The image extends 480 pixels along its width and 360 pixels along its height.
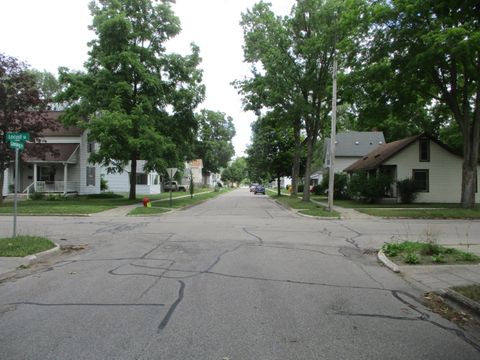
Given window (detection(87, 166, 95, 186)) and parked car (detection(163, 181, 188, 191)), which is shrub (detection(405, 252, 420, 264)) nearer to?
window (detection(87, 166, 95, 186))

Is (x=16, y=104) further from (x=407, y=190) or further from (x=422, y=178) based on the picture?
(x=422, y=178)

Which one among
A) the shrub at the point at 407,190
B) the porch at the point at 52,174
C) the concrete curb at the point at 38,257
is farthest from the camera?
the porch at the point at 52,174

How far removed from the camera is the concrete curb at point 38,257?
31.1ft

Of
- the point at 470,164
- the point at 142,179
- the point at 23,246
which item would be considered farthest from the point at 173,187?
the point at 23,246

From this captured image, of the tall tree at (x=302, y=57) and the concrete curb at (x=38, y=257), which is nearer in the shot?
the concrete curb at (x=38, y=257)

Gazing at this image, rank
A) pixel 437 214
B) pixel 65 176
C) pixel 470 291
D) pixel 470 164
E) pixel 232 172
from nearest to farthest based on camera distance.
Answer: pixel 470 291, pixel 437 214, pixel 470 164, pixel 65 176, pixel 232 172

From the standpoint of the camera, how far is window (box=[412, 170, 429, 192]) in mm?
33750

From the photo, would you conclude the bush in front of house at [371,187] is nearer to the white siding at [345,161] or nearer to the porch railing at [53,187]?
the white siding at [345,161]

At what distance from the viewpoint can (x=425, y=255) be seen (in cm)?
989

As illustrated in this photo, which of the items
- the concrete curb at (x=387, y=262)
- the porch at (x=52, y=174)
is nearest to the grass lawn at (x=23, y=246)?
the concrete curb at (x=387, y=262)

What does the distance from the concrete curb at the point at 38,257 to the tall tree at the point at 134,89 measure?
18389mm

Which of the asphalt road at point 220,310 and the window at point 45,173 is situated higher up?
the window at point 45,173

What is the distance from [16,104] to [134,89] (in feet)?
28.9

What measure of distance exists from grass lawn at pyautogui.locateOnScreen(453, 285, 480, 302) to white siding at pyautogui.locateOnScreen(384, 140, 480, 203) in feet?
92.8
